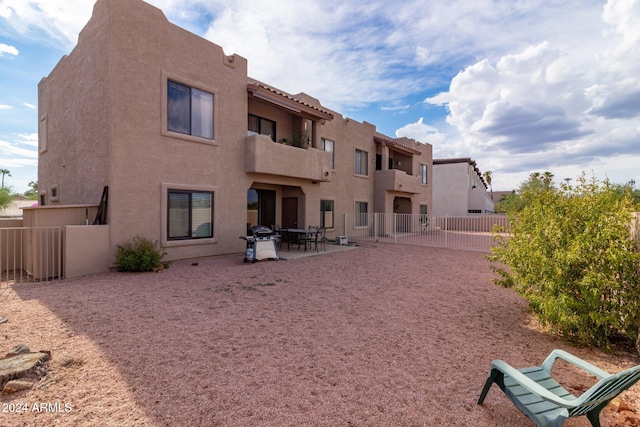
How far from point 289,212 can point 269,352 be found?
1316 cm

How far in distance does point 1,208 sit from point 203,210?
112 ft

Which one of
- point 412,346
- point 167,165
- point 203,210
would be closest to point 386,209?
point 203,210

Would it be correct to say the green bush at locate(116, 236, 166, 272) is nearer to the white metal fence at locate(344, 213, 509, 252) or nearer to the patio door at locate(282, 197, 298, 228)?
the patio door at locate(282, 197, 298, 228)

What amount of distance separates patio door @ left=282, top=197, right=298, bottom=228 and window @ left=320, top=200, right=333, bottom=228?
2.15 metres

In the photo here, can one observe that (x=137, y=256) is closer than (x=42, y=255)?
No

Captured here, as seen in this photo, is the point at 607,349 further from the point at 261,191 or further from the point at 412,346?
the point at 261,191

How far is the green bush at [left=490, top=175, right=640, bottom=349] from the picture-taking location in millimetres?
4473

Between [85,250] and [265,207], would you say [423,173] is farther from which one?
[85,250]

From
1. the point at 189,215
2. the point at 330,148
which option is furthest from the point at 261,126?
the point at 189,215

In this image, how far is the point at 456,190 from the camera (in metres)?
37.7

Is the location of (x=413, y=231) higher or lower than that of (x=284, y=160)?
lower

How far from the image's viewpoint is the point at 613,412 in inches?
128

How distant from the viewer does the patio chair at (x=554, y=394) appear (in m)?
2.53

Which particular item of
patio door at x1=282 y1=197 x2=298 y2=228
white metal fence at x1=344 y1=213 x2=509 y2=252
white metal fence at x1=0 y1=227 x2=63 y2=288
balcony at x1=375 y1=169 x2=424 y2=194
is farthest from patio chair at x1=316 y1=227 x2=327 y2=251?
white metal fence at x1=0 y1=227 x2=63 y2=288
